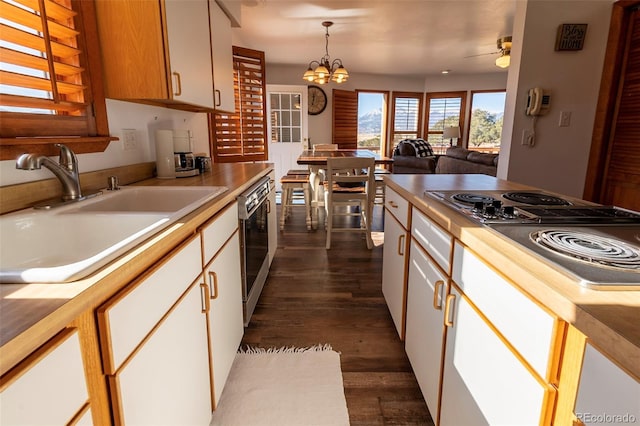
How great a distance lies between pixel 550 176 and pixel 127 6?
9.97ft

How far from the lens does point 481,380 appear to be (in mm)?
909

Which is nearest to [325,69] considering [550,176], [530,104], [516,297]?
[530,104]

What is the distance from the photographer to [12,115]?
1096 mm

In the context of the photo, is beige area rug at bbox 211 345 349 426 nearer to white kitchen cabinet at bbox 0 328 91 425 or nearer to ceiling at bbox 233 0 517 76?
white kitchen cabinet at bbox 0 328 91 425

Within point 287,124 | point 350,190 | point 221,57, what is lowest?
point 350,190

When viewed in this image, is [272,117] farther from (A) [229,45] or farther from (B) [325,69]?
(A) [229,45]

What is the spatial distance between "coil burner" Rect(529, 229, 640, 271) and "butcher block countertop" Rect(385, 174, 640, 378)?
0.08 meters

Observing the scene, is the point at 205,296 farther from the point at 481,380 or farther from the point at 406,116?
Result: the point at 406,116

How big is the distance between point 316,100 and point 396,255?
599 cm

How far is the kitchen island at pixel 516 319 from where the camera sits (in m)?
0.54

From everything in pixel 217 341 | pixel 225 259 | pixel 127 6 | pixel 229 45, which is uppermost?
pixel 229 45

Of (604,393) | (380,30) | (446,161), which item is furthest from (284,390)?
(446,161)

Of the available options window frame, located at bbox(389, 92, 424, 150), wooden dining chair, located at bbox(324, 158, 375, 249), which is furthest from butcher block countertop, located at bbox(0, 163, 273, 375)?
window frame, located at bbox(389, 92, 424, 150)

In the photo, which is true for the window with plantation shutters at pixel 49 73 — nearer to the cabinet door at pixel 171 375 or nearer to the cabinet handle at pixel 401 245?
the cabinet door at pixel 171 375
